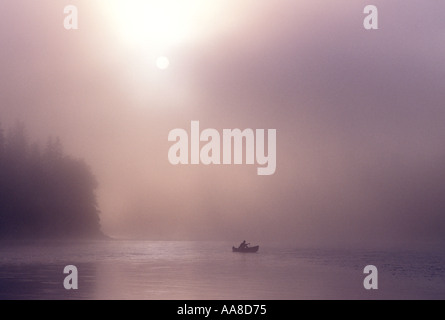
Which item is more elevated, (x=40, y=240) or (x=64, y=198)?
(x=64, y=198)

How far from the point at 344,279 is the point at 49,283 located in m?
13.6

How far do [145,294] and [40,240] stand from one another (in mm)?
36541

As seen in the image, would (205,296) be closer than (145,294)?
No
